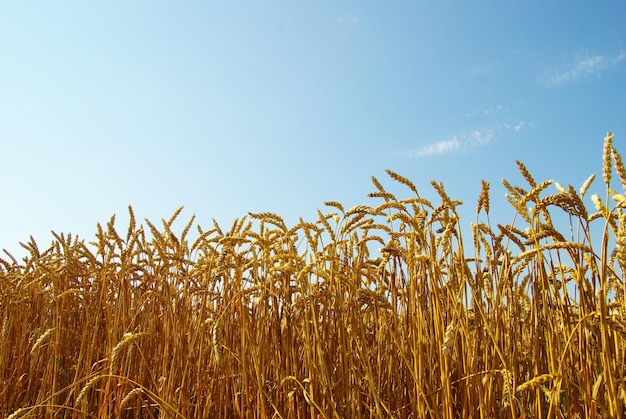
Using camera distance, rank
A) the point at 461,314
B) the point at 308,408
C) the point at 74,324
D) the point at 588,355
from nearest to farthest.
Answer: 1. the point at 588,355
2. the point at 461,314
3. the point at 308,408
4. the point at 74,324

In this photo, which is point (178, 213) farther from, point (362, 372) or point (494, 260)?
point (494, 260)

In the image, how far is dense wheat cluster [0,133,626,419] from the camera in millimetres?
1417

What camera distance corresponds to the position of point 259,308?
6.67ft

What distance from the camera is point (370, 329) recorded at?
257 cm

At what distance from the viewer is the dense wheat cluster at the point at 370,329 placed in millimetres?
1417

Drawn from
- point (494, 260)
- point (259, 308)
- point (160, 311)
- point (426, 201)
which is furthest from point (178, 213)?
point (494, 260)

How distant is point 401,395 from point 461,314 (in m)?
0.48

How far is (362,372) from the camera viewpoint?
204 centimetres

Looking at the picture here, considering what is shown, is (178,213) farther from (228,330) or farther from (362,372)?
(362,372)

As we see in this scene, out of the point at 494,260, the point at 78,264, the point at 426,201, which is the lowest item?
the point at 494,260

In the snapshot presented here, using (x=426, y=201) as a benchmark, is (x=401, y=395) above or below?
below

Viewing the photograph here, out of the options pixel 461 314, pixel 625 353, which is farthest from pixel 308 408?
pixel 625 353

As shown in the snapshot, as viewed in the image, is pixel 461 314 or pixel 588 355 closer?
pixel 588 355

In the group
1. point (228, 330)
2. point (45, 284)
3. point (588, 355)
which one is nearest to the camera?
point (588, 355)
